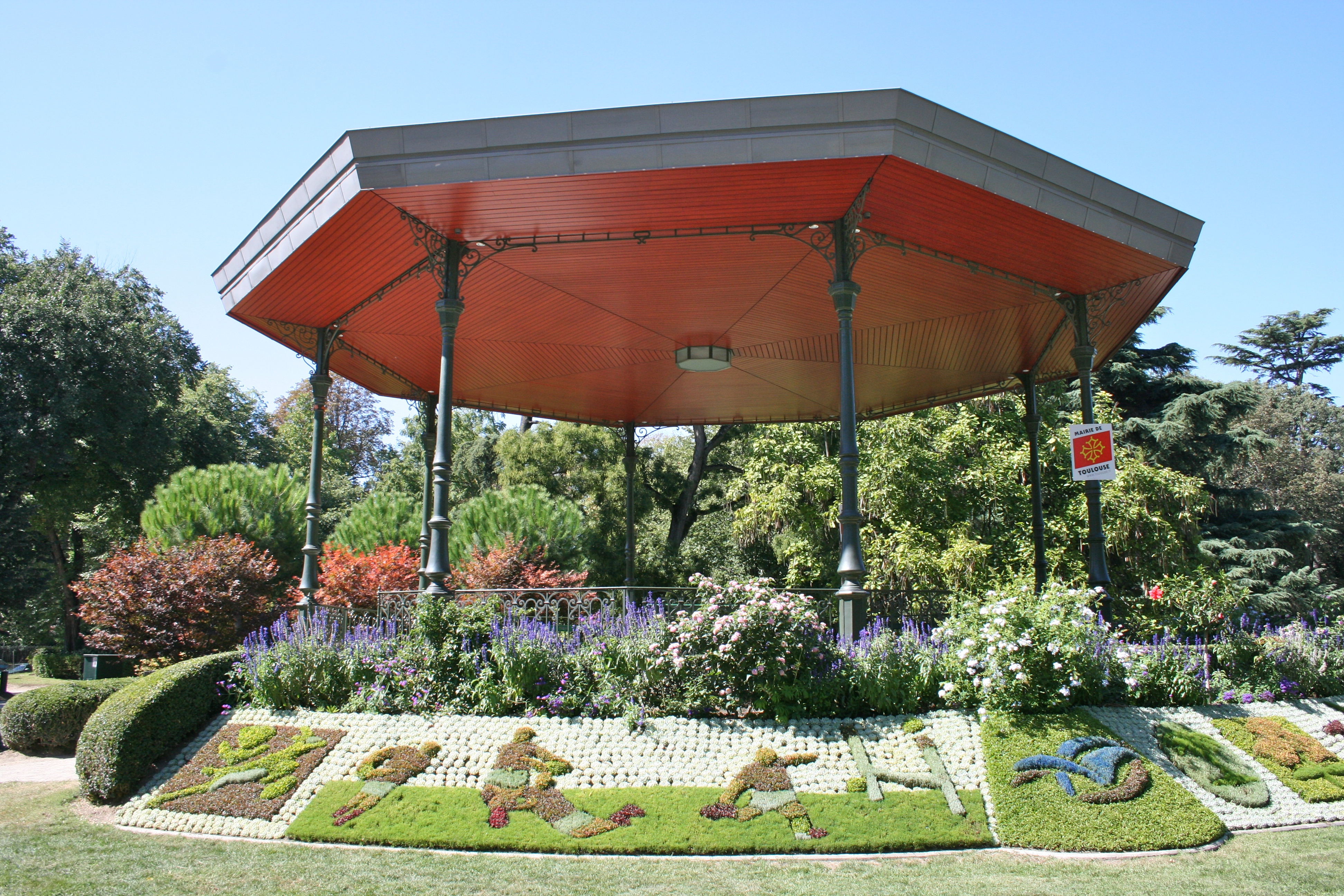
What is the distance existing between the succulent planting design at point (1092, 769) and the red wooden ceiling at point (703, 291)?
4858 mm

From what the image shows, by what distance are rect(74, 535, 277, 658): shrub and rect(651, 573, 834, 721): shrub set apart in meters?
8.08

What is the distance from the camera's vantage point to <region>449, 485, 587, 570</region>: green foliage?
17.0 meters

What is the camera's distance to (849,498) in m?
8.19

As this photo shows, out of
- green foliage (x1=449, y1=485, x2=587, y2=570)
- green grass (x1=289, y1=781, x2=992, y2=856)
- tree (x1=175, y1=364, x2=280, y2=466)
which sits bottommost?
green grass (x1=289, y1=781, x2=992, y2=856)

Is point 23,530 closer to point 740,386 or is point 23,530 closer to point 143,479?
point 143,479

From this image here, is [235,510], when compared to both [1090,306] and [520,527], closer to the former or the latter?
[520,527]

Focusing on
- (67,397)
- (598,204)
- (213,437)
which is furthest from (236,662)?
(213,437)

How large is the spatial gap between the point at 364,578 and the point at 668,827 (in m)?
10.1

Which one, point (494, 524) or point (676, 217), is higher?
point (676, 217)

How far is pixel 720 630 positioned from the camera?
24.0ft

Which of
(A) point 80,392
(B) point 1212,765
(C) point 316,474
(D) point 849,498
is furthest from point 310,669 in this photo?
(A) point 80,392

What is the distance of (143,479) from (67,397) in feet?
12.2

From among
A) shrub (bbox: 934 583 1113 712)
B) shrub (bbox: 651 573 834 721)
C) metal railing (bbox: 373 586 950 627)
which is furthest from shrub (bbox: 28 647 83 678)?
shrub (bbox: 934 583 1113 712)

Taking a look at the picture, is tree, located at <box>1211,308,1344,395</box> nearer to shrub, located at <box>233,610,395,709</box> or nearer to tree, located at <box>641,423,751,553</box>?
tree, located at <box>641,423,751,553</box>
